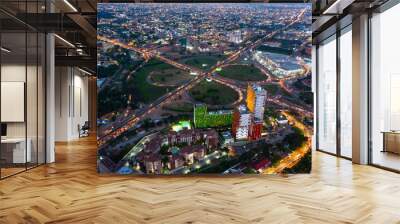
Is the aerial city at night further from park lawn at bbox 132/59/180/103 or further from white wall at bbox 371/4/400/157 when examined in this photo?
white wall at bbox 371/4/400/157

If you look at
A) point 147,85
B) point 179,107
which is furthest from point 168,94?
point 147,85

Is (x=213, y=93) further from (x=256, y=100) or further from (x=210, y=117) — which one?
(x=256, y=100)

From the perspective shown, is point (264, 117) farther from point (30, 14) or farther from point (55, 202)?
point (30, 14)

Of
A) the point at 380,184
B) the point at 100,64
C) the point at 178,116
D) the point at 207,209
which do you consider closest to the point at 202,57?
the point at 178,116

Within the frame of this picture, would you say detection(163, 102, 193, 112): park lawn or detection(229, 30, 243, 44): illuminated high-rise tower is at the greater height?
detection(229, 30, 243, 44): illuminated high-rise tower

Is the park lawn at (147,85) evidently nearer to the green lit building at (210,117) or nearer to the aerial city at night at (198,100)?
the aerial city at night at (198,100)

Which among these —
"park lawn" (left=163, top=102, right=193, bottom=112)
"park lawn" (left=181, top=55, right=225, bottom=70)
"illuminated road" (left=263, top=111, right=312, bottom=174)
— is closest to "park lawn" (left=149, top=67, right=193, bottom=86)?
"park lawn" (left=181, top=55, right=225, bottom=70)

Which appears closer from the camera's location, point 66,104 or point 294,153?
point 294,153
